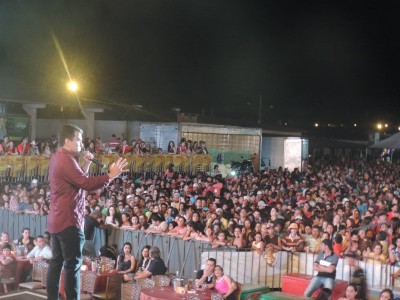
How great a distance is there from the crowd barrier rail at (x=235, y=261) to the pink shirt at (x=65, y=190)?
18.7ft

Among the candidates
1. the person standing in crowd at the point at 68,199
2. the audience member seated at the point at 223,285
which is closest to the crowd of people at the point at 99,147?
the audience member seated at the point at 223,285

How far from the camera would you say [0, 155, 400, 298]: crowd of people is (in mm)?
10570

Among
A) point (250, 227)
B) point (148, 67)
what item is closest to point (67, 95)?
point (250, 227)

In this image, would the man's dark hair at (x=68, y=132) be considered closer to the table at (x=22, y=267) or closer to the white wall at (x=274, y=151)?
the table at (x=22, y=267)

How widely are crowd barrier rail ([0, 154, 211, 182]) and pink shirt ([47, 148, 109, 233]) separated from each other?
10645 millimetres

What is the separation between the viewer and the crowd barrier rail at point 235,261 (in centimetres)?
921

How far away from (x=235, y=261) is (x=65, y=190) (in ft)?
19.2

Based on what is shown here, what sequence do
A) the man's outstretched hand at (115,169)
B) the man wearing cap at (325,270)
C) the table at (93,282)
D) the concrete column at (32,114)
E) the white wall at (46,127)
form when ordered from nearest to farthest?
the man's outstretched hand at (115,169) < the man wearing cap at (325,270) < the table at (93,282) < the concrete column at (32,114) < the white wall at (46,127)

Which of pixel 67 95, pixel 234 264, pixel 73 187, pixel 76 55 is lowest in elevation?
pixel 234 264

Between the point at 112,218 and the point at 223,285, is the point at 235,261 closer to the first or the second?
the point at 223,285

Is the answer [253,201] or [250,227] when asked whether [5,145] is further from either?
[250,227]

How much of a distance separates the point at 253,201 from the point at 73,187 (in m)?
11.0

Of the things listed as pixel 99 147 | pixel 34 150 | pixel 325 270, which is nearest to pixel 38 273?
pixel 325 270

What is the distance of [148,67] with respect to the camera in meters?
43.0
